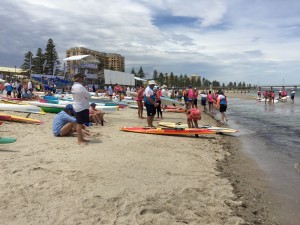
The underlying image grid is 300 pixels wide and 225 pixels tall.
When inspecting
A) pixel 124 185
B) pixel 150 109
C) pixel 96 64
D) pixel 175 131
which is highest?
pixel 96 64

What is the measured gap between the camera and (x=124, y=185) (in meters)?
4.11

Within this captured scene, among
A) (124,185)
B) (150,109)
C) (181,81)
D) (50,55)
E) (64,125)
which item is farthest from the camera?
(181,81)

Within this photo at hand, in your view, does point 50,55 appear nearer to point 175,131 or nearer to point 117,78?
point 117,78

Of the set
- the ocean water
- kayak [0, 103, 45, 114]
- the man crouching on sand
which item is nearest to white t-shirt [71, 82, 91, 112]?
the man crouching on sand

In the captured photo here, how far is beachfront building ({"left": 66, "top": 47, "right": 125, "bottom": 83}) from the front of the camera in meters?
43.4

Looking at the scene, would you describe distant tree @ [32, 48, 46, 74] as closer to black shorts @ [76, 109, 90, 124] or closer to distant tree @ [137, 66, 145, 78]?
distant tree @ [137, 66, 145, 78]

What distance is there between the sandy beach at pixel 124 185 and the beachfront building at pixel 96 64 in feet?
110

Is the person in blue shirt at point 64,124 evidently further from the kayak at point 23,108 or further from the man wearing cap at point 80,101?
the kayak at point 23,108

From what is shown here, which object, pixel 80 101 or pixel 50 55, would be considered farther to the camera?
pixel 50 55

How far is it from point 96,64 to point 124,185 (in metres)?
43.6

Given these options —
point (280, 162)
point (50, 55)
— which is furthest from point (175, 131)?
point (50, 55)

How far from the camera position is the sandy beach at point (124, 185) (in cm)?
327

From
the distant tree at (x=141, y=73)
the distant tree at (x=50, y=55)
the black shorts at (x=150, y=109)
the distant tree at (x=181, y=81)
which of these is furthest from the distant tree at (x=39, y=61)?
the distant tree at (x=181, y=81)

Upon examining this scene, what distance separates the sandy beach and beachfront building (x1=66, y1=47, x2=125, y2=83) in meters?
33.4
